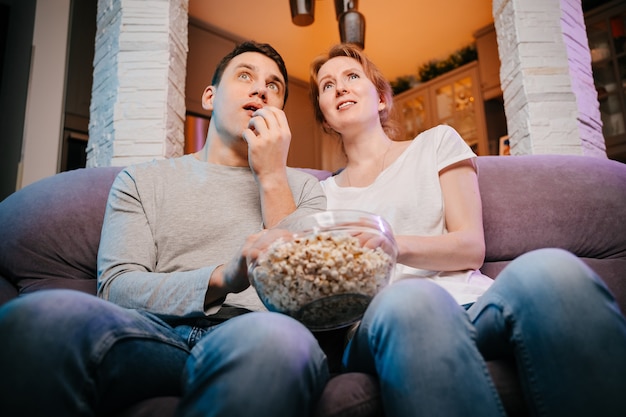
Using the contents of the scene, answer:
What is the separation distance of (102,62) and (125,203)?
1.59 meters

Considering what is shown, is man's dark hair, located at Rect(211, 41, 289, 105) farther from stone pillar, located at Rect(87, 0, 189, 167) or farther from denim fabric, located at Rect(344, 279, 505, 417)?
denim fabric, located at Rect(344, 279, 505, 417)

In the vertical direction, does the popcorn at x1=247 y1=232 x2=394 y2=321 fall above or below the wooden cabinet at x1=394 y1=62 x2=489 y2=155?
below

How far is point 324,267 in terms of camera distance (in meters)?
0.64

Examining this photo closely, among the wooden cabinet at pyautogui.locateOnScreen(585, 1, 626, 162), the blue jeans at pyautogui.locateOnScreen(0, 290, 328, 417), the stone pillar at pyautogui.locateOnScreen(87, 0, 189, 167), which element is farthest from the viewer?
the wooden cabinet at pyautogui.locateOnScreen(585, 1, 626, 162)

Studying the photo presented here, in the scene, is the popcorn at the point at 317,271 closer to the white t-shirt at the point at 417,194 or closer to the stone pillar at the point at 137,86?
the white t-shirt at the point at 417,194

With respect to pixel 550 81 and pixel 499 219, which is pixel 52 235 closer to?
pixel 499 219

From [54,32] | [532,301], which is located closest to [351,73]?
[532,301]

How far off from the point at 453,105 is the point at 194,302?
410cm

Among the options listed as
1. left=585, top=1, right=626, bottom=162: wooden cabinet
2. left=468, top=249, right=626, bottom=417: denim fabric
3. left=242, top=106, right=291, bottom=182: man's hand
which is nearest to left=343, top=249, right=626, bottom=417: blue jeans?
left=468, top=249, right=626, bottom=417: denim fabric

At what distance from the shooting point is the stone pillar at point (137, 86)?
211 cm

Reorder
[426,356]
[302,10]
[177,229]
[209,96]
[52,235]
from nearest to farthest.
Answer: [426,356]
[177,229]
[52,235]
[209,96]
[302,10]

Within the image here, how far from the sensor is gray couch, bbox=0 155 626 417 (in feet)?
3.74

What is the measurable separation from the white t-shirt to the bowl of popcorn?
37cm

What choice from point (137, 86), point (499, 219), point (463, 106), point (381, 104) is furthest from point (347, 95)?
point (463, 106)
